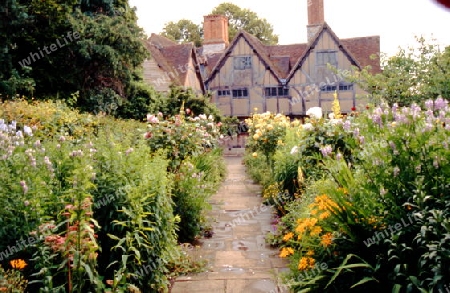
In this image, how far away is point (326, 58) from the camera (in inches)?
911

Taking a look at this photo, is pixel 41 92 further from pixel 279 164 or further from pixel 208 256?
pixel 208 256

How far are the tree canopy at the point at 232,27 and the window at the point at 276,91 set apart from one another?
1495cm

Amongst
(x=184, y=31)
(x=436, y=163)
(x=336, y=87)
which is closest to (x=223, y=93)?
(x=336, y=87)

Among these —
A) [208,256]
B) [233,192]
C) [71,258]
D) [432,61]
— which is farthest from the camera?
[432,61]

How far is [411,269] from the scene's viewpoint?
3.02 meters

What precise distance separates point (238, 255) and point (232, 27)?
36.4 m

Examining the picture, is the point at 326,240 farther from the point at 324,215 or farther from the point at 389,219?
the point at 389,219

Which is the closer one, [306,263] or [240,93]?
[306,263]

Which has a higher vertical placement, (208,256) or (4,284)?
(4,284)

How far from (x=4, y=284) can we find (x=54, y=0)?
1146 centimetres

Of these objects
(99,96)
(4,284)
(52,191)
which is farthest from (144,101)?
(4,284)

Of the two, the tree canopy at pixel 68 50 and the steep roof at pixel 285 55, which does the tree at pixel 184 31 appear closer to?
the steep roof at pixel 285 55

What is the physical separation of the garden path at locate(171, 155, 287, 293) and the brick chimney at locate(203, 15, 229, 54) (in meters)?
21.8

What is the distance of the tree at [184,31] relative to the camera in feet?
132
